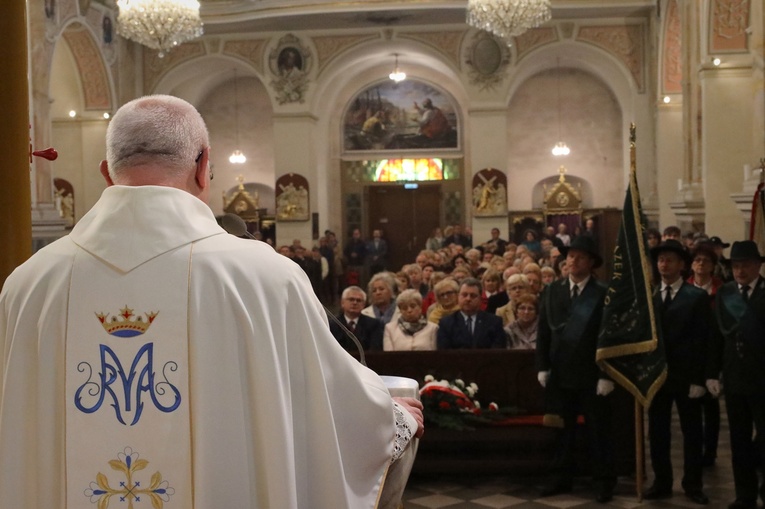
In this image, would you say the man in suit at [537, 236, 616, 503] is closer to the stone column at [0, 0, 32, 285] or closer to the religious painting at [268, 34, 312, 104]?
the stone column at [0, 0, 32, 285]

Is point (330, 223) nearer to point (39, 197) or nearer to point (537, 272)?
point (39, 197)

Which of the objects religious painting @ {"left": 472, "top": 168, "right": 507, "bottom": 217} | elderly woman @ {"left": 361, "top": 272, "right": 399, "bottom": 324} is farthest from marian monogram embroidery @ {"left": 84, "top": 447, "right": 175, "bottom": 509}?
religious painting @ {"left": 472, "top": 168, "right": 507, "bottom": 217}

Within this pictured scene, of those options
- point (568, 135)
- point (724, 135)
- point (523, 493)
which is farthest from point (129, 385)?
point (568, 135)

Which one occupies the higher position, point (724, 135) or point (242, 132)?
point (242, 132)

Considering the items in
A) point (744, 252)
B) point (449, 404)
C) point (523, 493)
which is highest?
point (744, 252)

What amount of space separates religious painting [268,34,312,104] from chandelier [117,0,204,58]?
17.5 ft

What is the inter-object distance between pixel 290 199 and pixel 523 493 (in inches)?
641

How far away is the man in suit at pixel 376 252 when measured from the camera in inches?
926

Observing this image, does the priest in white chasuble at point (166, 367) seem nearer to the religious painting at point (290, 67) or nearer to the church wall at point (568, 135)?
the religious painting at point (290, 67)

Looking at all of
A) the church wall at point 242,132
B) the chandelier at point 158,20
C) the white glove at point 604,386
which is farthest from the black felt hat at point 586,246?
the church wall at point 242,132

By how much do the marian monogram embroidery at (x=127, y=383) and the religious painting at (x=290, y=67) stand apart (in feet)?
67.2

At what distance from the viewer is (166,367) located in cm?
246

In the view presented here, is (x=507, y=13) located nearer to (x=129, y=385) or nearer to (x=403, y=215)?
(x=403, y=215)

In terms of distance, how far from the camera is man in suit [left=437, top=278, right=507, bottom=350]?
26.0ft
